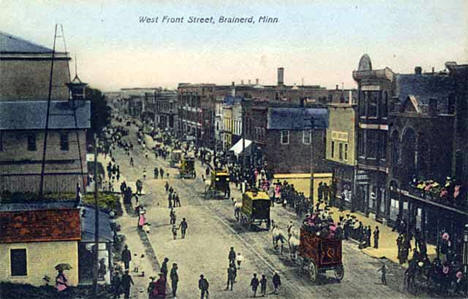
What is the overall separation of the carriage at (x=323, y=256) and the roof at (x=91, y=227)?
5.98 meters

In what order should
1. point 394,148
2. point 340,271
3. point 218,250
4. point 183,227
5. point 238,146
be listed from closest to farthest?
1. point 340,271
2. point 218,250
3. point 183,227
4. point 238,146
5. point 394,148

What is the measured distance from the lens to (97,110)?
17453 millimetres

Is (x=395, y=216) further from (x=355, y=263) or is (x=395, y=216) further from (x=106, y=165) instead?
(x=106, y=165)

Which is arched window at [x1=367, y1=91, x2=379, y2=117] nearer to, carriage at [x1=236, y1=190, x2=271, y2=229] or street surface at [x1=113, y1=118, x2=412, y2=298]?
street surface at [x1=113, y1=118, x2=412, y2=298]

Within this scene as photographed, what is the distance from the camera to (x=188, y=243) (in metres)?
18.3

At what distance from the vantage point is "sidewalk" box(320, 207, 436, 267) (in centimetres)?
1945

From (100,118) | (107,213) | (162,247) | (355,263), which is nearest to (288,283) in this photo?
(355,263)

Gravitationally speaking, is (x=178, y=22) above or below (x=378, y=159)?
above

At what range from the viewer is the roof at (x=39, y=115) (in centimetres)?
1634

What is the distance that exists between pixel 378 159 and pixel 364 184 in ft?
4.73

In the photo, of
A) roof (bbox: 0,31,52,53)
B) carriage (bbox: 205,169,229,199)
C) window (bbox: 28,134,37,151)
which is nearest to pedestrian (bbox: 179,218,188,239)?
carriage (bbox: 205,169,229,199)

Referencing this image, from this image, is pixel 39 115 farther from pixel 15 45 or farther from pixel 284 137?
pixel 284 137

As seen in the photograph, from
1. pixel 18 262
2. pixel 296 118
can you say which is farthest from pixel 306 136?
pixel 18 262

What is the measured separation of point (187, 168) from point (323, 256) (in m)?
5.98
